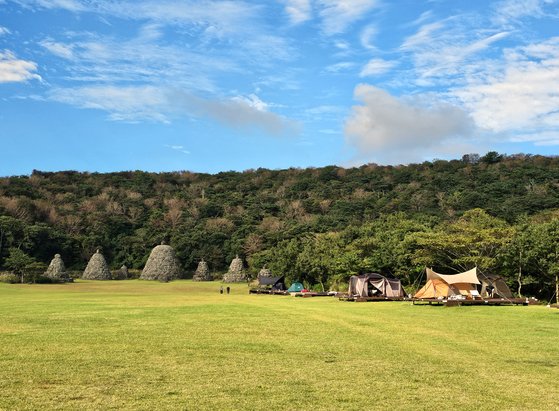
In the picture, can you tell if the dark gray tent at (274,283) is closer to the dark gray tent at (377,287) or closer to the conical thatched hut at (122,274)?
the dark gray tent at (377,287)

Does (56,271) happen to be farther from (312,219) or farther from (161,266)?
(312,219)

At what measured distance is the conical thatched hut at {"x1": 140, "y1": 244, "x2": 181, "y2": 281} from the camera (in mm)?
63250

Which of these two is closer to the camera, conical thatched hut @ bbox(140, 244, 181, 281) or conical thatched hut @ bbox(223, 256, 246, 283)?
conical thatched hut @ bbox(223, 256, 246, 283)

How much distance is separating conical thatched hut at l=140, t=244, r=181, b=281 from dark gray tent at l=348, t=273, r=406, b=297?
36.2m

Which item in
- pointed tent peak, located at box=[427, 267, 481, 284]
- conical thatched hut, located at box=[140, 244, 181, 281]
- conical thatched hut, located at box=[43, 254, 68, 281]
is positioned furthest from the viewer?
conical thatched hut, located at box=[140, 244, 181, 281]

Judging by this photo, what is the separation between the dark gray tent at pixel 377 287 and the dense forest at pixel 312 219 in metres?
2.32

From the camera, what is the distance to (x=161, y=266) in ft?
208

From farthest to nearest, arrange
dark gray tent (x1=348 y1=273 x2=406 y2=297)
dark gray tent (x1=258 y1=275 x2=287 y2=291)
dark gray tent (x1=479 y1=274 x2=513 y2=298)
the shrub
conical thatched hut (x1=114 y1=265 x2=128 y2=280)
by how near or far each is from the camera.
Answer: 1. conical thatched hut (x1=114 y1=265 x2=128 y2=280)
2. the shrub
3. dark gray tent (x1=258 y1=275 x2=287 y2=291)
4. dark gray tent (x1=348 y1=273 x2=406 y2=297)
5. dark gray tent (x1=479 y1=274 x2=513 y2=298)

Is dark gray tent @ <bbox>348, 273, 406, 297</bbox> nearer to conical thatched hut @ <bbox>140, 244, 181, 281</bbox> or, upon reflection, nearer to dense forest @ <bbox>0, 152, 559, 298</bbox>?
dense forest @ <bbox>0, 152, 559, 298</bbox>

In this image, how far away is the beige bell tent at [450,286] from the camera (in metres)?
27.4

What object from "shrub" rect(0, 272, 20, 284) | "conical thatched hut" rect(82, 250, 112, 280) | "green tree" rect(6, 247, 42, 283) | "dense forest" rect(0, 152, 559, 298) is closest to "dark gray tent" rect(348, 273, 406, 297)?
"dense forest" rect(0, 152, 559, 298)

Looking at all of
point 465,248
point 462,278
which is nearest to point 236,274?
point 465,248

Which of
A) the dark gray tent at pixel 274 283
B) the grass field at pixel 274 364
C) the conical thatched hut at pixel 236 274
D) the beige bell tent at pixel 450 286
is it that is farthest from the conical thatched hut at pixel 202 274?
the grass field at pixel 274 364

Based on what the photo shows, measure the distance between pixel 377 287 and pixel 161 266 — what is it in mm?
37655
